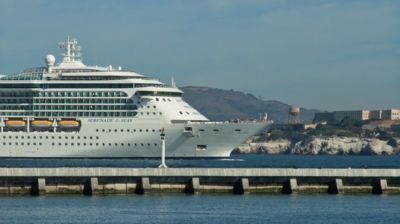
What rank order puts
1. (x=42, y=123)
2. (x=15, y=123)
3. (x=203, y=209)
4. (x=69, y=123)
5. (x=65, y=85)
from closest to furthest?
(x=203, y=209)
(x=42, y=123)
(x=69, y=123)
(x=15, y=123)
(x=65, y=85)

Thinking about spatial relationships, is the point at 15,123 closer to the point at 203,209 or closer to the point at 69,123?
the point at 69,123

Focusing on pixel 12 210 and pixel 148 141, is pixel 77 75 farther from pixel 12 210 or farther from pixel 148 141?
pixel 12 210

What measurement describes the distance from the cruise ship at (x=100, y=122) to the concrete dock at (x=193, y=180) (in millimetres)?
49576

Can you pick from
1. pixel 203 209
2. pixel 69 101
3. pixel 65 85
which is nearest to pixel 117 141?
pixel 69 101

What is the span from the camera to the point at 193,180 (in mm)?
54688

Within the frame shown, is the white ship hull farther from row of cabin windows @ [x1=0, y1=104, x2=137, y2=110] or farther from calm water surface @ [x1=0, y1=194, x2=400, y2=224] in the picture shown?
calm water surface @ [x1=0, y1=194, x2=400, y2=224]

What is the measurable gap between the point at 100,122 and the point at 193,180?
51.1 metres

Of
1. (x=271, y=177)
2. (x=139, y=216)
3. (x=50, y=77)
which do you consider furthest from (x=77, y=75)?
(x=139, y=216)

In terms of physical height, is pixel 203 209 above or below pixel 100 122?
below

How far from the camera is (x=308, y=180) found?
5591 centimetres

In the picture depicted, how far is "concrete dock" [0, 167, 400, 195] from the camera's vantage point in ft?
176

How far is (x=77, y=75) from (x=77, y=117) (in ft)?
13.1

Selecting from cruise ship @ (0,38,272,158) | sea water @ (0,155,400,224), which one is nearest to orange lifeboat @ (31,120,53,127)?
cruise ship @ (0,38,272,158)

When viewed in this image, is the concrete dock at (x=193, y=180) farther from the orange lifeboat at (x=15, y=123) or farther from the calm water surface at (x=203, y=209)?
the orange lifeboat at (x=15, y=123)
